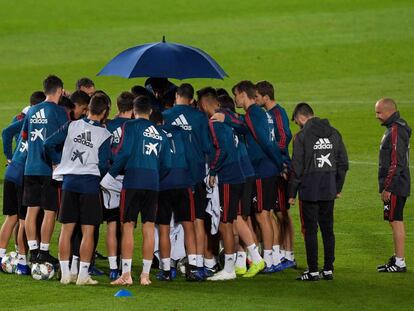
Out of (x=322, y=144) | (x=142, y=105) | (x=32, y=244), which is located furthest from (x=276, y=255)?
(x=32, y=244)

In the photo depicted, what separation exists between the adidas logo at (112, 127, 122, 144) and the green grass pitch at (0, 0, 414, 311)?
4.75 feet

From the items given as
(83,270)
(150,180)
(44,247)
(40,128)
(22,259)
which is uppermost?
(40,128)

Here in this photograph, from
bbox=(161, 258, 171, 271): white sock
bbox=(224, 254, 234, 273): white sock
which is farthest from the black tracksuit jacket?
bbox=(161, 258, 171, 271): white sock

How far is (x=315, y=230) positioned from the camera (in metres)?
13.1

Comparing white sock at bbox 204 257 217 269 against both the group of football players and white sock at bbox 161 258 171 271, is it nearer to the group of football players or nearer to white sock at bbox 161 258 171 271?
the group of football players

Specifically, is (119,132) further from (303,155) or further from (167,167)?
(303,155)

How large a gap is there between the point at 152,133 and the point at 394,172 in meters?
2.70

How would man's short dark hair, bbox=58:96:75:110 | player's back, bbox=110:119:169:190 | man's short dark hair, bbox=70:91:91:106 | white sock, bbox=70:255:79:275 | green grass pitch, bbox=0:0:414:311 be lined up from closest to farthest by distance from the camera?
green grass pitch, bbox=0:0:414:311
player's back, bbox=110:119:169:190
white sock, bbox=70:255:79:275
man's short dark hair, bbox=70:91:91:106
man's short dark hair, bbox=58:96:75:110

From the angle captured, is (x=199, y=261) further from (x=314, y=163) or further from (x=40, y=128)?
(x=40, y=128)

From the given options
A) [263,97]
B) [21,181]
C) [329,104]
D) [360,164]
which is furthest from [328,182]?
[329,104]

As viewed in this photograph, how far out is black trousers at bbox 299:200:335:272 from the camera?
13.1 metres

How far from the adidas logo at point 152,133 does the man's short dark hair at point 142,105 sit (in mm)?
170

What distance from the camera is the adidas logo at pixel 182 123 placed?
13.3m

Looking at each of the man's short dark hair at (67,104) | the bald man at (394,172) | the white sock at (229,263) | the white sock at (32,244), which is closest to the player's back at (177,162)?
the white sock at (229,263)
